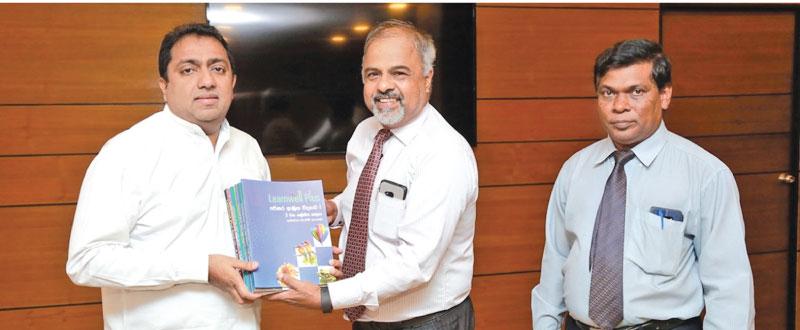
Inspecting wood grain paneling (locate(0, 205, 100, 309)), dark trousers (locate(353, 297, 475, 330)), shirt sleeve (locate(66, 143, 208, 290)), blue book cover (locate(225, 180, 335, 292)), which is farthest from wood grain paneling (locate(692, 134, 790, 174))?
wood grain paneling (locate(0, 205, 100, 309))

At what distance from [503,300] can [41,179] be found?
2.48 metres

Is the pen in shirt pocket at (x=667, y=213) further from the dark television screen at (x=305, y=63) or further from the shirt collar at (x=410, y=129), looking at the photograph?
the dark television screen at (x=305, y=63)

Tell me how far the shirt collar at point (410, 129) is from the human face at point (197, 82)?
1.69 ft

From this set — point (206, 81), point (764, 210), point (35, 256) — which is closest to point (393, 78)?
point (206, 81)

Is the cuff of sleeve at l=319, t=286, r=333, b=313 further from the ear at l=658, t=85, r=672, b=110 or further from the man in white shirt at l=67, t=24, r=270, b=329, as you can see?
the ear at l=658, t=85, r=672, b=110

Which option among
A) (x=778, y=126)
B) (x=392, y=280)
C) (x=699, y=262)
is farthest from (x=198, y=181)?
(x=778, y=126)

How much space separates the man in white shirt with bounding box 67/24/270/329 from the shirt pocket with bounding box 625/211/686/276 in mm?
1058

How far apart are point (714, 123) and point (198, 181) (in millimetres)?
3409

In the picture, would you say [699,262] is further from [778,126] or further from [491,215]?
[778,126]

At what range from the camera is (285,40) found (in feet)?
11.6

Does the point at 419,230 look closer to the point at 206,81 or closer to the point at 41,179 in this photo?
the point at 206,81

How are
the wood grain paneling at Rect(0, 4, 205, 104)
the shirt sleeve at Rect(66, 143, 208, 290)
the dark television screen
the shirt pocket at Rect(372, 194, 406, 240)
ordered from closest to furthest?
1. the shirt sleeve at Rect(66, 143, 208, 290)
2. the shirt pocket at Rect(372, 194, 406, 240)
3. the wood grain paneling at Rect(0, 4, 205, 104)
4. the dark television screen

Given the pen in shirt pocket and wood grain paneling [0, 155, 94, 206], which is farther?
wood grain paneling [0, 155, 94, 206]

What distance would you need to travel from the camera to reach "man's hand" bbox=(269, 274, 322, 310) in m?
1.96
